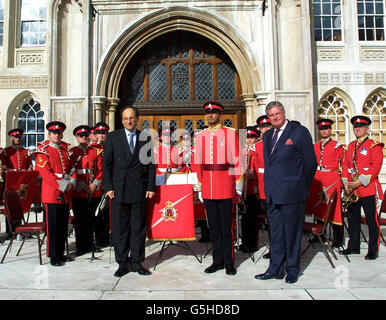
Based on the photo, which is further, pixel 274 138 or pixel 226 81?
pixel 226 81

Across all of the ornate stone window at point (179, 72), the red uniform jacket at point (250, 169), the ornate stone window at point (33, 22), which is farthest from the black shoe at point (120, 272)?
the ornate stone window at point (33, 22)

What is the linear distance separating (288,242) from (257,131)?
240 cm

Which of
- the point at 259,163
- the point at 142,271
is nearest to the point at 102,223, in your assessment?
the point at 142,271

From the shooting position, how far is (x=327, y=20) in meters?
11.2

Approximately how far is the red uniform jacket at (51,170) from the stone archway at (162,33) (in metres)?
5.13

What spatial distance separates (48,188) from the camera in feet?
16.0

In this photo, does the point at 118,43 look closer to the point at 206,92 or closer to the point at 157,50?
the point at 157,50

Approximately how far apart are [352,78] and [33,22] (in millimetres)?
10357

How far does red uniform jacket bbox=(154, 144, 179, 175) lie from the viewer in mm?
6227

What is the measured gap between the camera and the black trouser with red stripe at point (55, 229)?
484cm

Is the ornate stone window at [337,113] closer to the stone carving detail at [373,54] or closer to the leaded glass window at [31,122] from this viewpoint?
the stone carving detail at [373,54]

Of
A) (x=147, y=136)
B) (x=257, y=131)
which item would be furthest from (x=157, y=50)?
Answer: (x=147, y=136)

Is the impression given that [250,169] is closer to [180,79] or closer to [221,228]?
[221,228]

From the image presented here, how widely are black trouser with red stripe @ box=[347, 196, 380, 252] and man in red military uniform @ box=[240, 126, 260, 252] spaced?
4.82 ft
